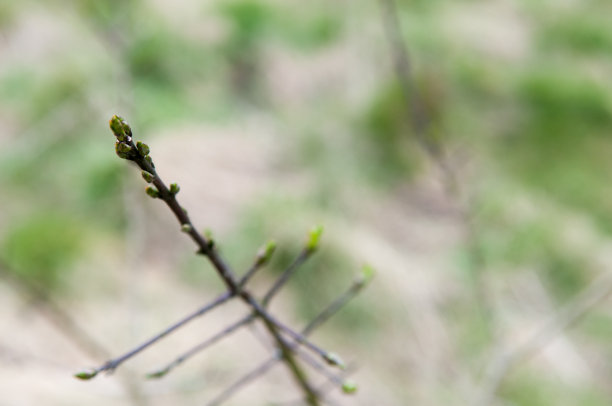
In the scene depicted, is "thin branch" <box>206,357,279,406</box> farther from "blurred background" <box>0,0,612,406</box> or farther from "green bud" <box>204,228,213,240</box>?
"blurred background" <box>0,0,612,406</box>

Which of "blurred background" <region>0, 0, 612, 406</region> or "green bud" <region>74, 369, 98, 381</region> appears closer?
"green bud" <region>74, 369, 98, 381</region>

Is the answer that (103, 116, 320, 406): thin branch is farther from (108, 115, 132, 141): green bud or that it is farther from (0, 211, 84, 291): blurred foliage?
(0, 211, 84, 291): blurred foliage

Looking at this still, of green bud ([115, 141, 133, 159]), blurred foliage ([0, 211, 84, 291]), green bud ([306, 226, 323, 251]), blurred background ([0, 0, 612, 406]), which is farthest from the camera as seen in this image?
blurred foliage ([0, 211, 84, 291])

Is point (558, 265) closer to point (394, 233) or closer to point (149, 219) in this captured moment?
point (394, 233)

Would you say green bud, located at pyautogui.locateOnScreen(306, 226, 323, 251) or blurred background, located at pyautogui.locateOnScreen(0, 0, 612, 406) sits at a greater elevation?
blurred background, located at pyautogui.locateOnScreen(0, 0, 612, 406)

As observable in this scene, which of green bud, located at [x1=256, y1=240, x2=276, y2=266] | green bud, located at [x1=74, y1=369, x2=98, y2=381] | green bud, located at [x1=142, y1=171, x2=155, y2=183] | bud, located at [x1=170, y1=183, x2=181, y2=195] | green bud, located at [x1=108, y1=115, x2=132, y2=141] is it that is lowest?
green bud, located at [x1=74, y1=369, x2=98, y2=381]

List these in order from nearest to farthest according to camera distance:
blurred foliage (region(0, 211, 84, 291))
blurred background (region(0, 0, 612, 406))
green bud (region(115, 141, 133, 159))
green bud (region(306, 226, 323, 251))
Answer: green bud (region(115, 141, 133, 159)) < green bud (region(306, 226, 323, 251)) < blurred background (region(0, 0, 612, 406)) < blurred foliage (region(0, 211, 84, 291))

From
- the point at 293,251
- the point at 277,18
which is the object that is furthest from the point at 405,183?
the point at 277,18

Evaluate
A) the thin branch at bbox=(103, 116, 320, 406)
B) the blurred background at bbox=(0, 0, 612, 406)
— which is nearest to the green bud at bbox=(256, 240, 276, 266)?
the thin branch at bbox=(103, 116, 320, 406)
